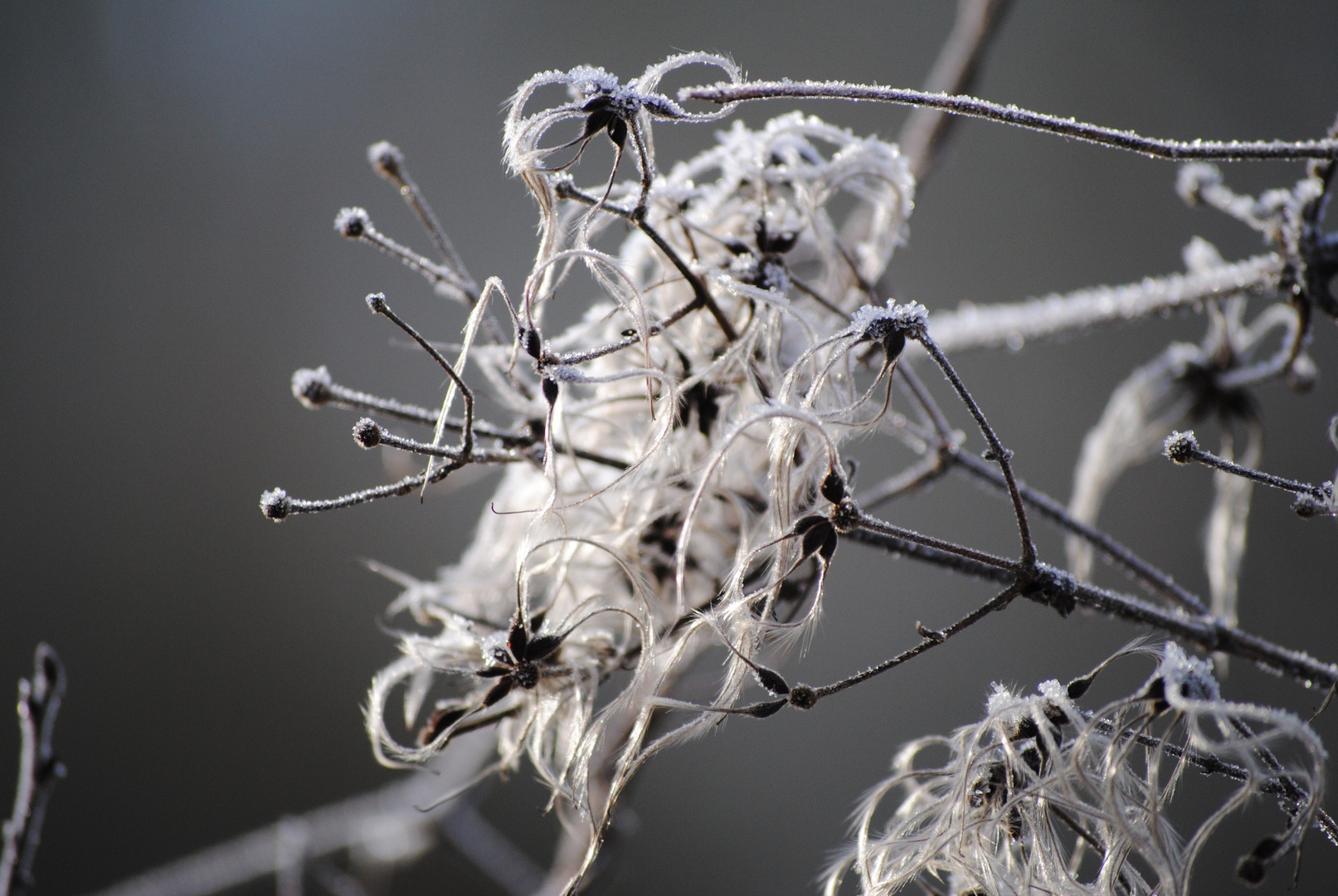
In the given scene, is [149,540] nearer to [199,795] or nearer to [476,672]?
[199,795]

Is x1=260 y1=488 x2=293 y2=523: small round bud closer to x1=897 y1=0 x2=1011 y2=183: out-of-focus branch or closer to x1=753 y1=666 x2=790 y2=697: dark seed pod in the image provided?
x1=753 y1=666 x2=790 y2=697: dark seed pod

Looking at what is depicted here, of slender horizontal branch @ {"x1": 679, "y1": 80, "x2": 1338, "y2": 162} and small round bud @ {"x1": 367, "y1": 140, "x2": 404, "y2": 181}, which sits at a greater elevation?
slender horizontal branch @ {"x1": 679, "y1": 80, "x2": 1338, "y2": 162}

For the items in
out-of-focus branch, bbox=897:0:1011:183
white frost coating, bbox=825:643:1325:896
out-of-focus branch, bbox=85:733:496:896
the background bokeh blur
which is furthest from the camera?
the background bokeh blur

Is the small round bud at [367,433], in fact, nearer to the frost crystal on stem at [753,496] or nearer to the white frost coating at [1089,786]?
the frost crystal on stem at [753,496]

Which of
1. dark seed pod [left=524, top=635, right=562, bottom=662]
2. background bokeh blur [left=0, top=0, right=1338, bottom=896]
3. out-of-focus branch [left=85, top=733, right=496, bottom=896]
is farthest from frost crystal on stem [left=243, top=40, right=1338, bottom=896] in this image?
background bokeh blur [left=0, top=0, right=1338, bottom=896]

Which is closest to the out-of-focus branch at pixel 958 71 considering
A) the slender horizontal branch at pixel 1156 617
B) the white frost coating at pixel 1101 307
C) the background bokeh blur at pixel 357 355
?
the white frost coating at pixel 1101 307

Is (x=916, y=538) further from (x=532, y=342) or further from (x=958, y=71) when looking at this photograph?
(x=958, y=71)

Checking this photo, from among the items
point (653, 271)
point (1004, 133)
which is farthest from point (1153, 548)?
point (653, 271)
